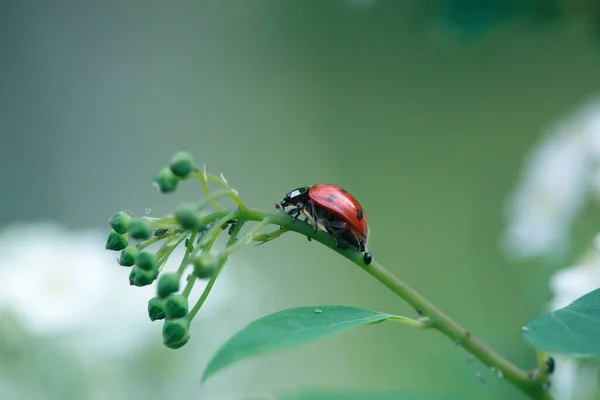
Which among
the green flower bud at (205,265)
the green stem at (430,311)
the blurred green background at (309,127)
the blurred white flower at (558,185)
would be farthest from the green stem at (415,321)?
the blurred green background at (309,127)

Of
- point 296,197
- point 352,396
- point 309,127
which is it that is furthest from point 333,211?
point 309,127

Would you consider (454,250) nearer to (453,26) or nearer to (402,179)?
(402,179)

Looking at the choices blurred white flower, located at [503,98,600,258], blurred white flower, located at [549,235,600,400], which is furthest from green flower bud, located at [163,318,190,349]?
blurred white flower, located at [503,98,600,258]

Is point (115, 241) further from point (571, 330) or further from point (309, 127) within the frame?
point (309, 127)

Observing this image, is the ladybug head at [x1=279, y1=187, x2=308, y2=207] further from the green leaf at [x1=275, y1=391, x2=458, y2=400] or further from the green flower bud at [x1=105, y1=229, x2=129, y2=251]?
the green leaf at [x1=275, y1=391, x2=458, y2=400]

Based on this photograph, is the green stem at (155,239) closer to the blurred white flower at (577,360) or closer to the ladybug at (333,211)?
the ladybug at (333,211)
